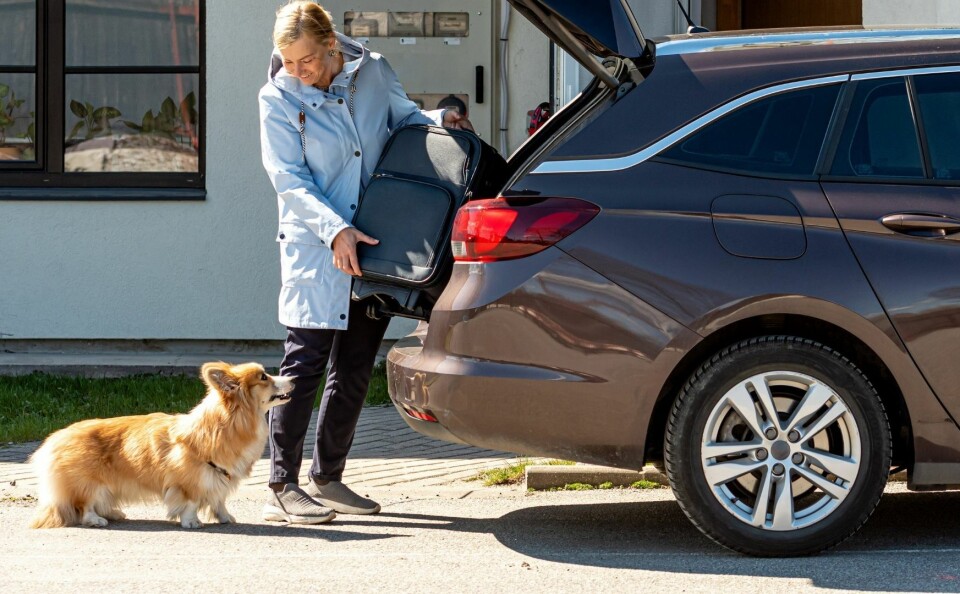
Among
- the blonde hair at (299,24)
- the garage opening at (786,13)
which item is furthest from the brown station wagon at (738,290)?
the garage opening at (786,13)

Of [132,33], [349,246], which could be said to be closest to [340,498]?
[349,246]

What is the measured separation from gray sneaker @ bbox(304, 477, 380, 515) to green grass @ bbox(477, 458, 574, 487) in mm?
794

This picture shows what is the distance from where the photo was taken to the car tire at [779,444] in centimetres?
466

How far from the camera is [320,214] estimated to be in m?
5.20

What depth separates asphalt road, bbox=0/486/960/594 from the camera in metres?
4.49

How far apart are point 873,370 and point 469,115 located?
17.7 ft

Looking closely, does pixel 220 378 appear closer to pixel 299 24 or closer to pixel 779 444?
pixel 299 24

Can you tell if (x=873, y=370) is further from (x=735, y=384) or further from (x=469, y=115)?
(x=469, y=115)

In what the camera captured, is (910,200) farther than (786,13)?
No

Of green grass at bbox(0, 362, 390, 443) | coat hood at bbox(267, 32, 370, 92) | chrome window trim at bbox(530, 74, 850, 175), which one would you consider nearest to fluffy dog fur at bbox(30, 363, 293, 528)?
coat hood at bbox(267, 32, 370, 92)

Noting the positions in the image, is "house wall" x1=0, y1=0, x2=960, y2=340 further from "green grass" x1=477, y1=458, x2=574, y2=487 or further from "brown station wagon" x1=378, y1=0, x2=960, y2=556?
"brown station wagon" x1=378, y1=0, x2=960, y2=556

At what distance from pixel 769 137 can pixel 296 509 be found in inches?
91.1

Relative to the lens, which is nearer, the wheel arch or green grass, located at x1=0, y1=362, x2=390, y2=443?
the wheel arch

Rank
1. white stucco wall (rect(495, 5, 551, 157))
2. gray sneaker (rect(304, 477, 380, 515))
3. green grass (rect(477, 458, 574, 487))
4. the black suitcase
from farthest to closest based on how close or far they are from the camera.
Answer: white stucco wall (rect(495, 5, 551, 157)) < green grass (rect(477, 458, 574, 487)) < gray sneaker (rect(304, 477, 380, 515)) < the black suitcase
